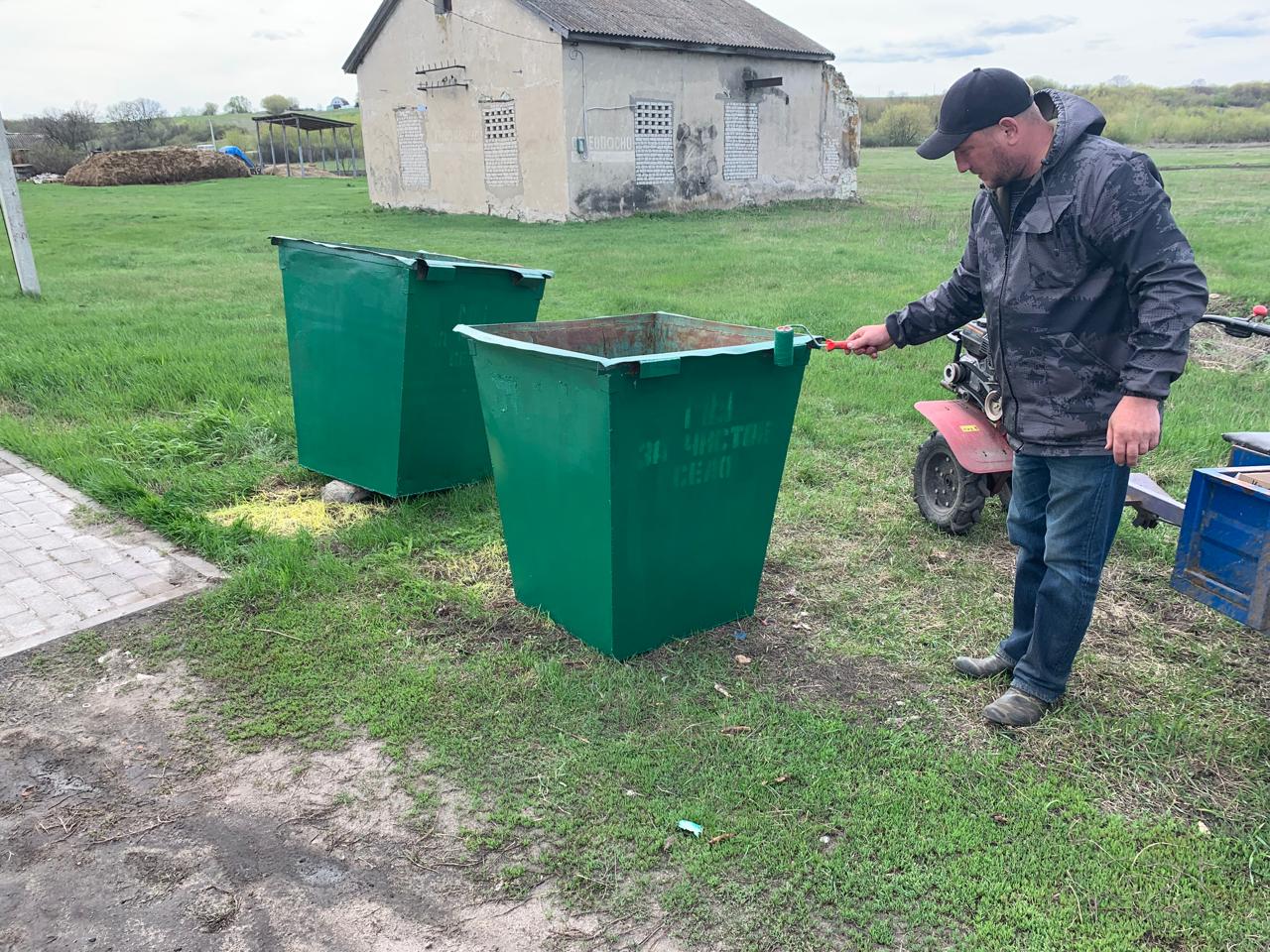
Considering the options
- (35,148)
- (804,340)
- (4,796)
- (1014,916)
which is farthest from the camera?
(35,148)

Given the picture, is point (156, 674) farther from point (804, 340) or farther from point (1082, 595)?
point (1082, 595)

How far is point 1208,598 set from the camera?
289 cm

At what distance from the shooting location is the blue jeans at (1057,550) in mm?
2789

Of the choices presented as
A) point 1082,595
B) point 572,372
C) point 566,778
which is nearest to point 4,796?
point 566,778

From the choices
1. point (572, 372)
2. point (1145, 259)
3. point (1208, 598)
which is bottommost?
point (1208, 598)

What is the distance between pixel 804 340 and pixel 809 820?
1.64m

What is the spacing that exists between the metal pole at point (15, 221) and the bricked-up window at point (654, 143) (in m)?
12.9

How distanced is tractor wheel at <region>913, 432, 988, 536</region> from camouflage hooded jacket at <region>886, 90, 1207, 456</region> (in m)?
1.52

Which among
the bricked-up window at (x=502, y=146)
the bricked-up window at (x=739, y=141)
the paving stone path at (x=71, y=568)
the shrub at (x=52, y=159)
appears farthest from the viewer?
the shrub at (x=52, y=159)

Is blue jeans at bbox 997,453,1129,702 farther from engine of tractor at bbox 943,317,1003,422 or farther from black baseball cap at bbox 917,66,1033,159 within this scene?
engine of tractor at bbox 943,317,1003,422

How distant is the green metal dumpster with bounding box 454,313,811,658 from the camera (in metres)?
3.04

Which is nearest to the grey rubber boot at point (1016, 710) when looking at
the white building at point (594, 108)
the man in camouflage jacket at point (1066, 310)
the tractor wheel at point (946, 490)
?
the man in camouflage jacket at point (1066, 310)

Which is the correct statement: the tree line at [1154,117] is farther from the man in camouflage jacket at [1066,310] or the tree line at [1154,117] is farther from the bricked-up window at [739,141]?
the man in camouflage jacket at [1066,310]

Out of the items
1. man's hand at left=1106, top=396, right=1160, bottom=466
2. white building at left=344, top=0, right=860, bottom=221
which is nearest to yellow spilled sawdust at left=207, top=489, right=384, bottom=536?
man's hand at left=1106, top=396, right=1160, bottom=466
